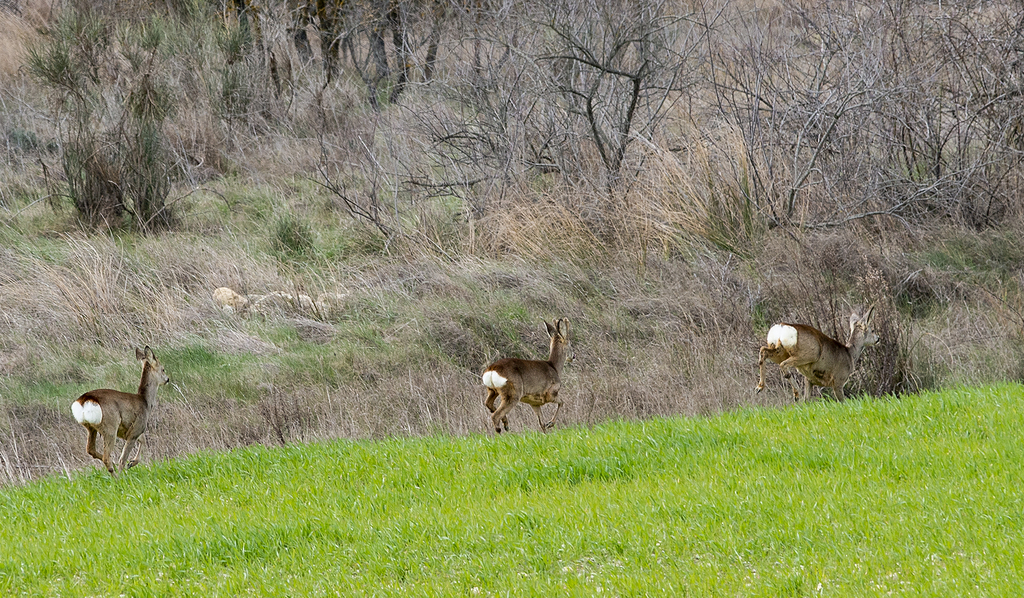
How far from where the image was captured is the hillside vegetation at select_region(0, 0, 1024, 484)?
10.5 metres

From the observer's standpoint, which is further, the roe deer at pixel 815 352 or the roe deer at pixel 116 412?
the roe deer at pixel 815 352

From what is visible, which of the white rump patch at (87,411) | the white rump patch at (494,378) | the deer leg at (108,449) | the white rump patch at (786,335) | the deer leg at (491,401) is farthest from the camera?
the deer leg at (491,401)

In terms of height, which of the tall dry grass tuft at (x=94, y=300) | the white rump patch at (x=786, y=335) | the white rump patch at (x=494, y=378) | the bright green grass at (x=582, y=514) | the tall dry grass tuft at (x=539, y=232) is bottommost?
the bright green grass at (x=582, y=514)

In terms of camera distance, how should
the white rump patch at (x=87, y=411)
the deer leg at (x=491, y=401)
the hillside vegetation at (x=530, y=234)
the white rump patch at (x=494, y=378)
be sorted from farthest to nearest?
1. the hillside vegetation at (x=530, y=234)
2. the deer leg at (x=491, y=401)
3. the white rump patch at (x=494, y=378)
4. the white rump patch at (x=87, y=411)

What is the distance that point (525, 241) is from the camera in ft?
46.2

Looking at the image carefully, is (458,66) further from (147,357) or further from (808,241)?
(147,357)

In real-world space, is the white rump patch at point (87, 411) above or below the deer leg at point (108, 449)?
above

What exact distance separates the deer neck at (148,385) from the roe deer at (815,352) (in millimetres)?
4439

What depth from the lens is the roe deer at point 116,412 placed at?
7.17m

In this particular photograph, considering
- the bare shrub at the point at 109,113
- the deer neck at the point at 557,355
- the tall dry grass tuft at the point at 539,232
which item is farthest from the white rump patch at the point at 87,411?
the bare shrub at the point at 109,113

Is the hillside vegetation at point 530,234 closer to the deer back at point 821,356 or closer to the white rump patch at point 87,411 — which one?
the deer back at point 821,356

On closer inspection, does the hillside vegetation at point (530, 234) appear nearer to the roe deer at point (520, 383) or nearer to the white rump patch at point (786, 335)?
the roe deer at point (520, 383)

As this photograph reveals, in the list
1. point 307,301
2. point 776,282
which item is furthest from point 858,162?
point 307,301

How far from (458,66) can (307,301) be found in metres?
6.11
